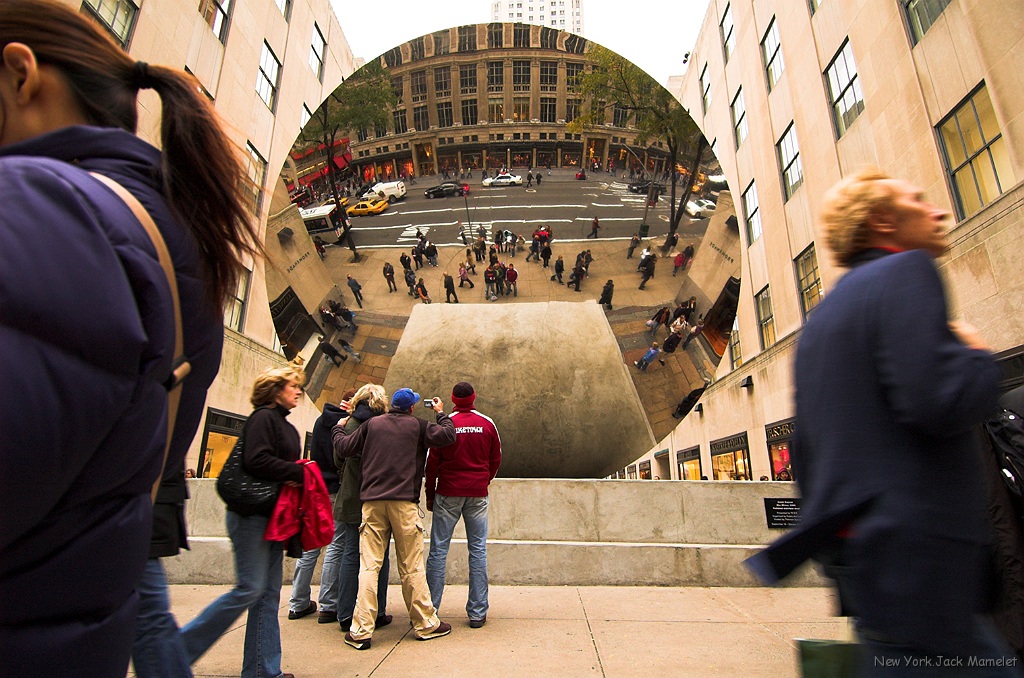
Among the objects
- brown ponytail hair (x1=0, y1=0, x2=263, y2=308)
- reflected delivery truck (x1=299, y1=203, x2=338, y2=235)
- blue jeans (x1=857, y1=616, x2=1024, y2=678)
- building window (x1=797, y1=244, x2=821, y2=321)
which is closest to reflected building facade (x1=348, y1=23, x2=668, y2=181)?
reflected delivery truck (x1=299, y1=203, x2=338, y2=235)

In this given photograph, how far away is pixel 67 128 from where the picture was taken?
92 cm

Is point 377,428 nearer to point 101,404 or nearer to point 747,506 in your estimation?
point 101,404

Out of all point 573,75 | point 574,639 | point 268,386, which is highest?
point 573,75

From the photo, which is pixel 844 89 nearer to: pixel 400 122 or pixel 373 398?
pixel 400 122

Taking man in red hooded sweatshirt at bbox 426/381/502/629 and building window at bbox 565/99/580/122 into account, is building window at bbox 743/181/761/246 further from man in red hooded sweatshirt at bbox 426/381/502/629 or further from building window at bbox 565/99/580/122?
man in red hooded sweatshirt at bbox 426/381/502/629

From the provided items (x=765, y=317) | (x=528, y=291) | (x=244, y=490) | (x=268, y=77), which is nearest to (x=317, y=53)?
(x=268, y=77)

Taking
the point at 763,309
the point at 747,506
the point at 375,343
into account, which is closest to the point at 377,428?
the point at 375,343

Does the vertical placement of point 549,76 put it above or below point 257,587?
above

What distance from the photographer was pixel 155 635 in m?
1.50

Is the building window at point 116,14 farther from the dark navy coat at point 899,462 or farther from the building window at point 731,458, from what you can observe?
the building window at point 731,458

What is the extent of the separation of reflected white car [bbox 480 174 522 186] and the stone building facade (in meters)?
1.43

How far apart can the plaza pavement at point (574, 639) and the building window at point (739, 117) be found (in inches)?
584

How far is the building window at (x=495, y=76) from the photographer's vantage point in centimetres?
425

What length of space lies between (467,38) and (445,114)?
56cm
